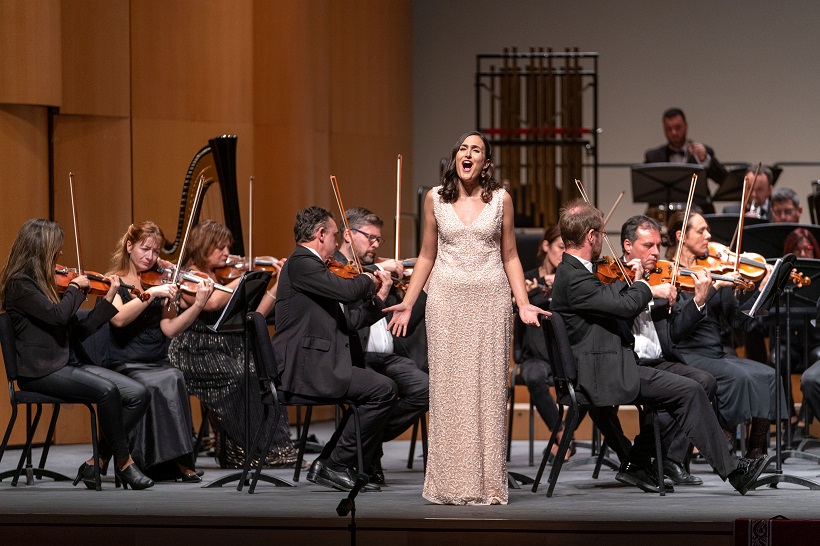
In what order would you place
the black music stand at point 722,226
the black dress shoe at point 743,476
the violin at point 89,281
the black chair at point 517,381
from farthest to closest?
the black music stand at point 722,226
the black chair at point 517,381
the violin at point 89,281
the black dress shoe at point 743,476

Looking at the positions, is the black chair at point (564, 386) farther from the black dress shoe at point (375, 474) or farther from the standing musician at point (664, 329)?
the black dress shoe at point (375, 474)

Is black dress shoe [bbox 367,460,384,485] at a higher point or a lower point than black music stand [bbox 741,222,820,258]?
lower

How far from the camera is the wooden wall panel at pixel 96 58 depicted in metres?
6.94

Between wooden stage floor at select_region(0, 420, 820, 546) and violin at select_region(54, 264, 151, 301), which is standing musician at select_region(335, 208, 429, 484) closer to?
wooden stage floor at select_region(0, 420, 820, 546)

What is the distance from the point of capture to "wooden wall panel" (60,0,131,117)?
6941 mm

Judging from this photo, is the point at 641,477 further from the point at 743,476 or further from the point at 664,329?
the point at 664,329

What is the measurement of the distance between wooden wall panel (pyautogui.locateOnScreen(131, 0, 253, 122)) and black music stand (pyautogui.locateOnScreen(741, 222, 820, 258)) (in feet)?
10.2

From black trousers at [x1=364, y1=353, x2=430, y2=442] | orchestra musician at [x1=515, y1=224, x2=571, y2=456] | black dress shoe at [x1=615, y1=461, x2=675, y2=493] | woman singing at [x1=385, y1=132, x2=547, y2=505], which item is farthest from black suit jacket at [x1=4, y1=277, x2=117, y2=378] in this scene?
black dress shoe at [x1=615, y1=461, x2=675, y2=493]

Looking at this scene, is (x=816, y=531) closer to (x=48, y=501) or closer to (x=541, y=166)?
(x=48, y=501)

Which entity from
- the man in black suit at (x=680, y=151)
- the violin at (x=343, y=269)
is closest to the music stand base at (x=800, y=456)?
the violin at (x=343, y=269)

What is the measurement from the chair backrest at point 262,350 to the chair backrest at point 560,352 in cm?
108

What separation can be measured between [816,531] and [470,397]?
127cm

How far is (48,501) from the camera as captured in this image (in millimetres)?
4566

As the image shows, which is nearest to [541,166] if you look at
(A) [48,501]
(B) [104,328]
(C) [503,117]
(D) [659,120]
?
(C) [503,117]
